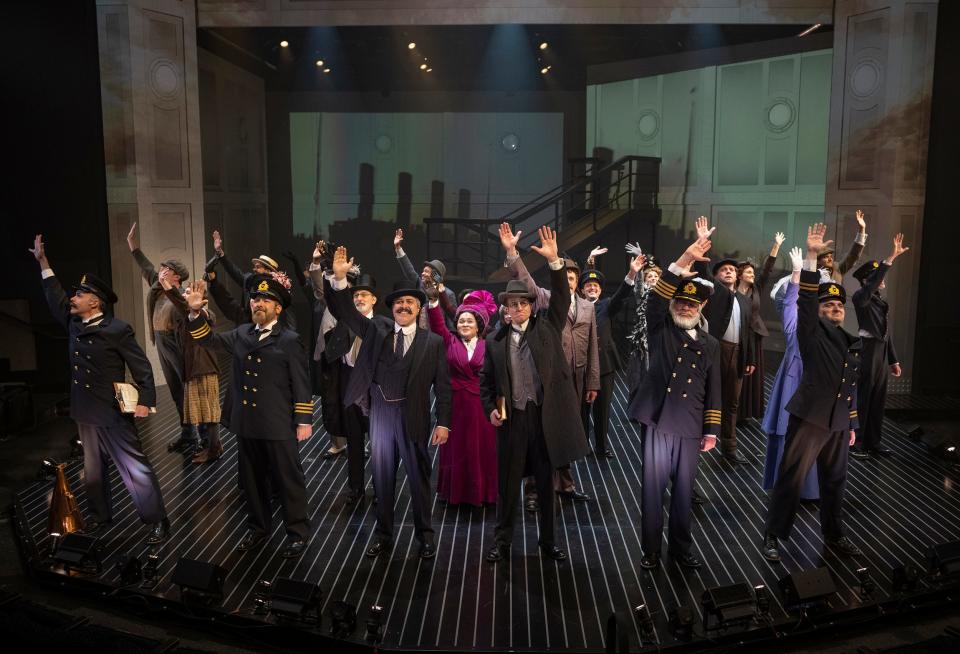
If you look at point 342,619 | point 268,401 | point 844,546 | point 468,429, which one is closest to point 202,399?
point 268,401

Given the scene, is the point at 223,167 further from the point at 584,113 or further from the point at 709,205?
the point at 709,205

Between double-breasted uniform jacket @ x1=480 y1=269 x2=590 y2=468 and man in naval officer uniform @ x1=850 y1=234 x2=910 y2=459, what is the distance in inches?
116

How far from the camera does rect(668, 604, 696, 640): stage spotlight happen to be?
3912mm

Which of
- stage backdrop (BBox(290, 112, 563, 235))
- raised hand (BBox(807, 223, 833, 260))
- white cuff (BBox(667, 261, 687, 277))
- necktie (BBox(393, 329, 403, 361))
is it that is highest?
stage backdrop (BBox(290, 112, 563, 235))

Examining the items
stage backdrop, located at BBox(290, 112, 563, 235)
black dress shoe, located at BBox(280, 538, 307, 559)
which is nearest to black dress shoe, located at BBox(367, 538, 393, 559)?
black dress shoe, located at BBox(280, 538, 307, 559)

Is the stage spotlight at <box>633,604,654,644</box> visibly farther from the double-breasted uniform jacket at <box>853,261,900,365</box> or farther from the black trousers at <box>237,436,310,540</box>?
the double-breasted uniform jacket at <box>853,261,900,365</box>

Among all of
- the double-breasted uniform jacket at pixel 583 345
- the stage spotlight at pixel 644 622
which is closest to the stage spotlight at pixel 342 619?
the stage spotlight at pixel 644 622

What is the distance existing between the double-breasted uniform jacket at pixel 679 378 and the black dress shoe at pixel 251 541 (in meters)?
2.38

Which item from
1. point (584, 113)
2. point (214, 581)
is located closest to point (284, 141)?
point (584, 113)

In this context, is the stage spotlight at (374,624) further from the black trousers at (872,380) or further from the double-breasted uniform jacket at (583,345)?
the black trousers at (872,380)

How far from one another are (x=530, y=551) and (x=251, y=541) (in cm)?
165

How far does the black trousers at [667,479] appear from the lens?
458 cm

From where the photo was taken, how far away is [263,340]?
471cm

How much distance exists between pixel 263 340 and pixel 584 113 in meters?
9.07
